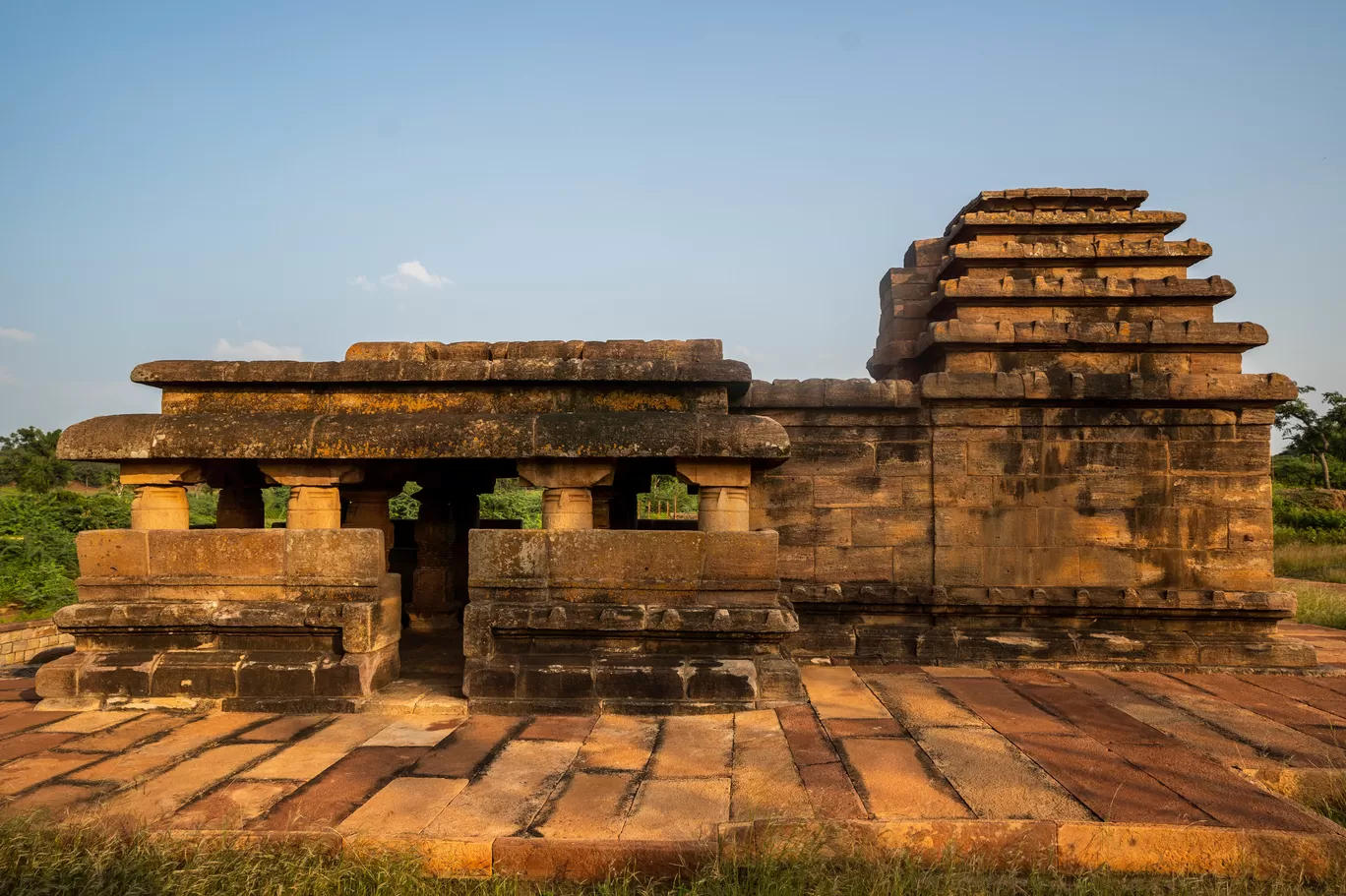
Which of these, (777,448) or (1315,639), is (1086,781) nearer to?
(777,448)

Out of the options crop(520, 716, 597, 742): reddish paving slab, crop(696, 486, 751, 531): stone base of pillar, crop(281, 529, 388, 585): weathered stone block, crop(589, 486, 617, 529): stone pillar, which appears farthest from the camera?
crop(589, 486, 617, 529): stone pillar

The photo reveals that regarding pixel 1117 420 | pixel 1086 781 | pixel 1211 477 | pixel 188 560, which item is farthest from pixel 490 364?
pixel 1211 477

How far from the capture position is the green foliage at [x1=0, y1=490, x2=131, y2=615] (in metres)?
11.4

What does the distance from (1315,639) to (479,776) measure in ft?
27.6

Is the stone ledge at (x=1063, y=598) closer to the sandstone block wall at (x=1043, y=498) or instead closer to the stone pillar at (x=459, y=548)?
the sandstone block wall at (x=1043, y=498)

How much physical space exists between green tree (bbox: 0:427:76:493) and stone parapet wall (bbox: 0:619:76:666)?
16.3 m

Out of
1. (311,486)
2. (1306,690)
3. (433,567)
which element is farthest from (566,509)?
(1306,690)

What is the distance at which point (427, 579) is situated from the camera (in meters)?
8.03

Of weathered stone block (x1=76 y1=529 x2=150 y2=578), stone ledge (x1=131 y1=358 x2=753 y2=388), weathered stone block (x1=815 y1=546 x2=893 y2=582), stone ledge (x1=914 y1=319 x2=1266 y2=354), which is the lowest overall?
weathered stone block (x1=815 y1=546 x2=893 y2=582)

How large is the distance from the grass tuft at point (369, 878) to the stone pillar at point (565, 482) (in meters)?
2.45

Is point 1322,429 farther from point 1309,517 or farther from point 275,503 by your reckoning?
point 275,503

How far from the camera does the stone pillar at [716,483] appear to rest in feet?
16.8

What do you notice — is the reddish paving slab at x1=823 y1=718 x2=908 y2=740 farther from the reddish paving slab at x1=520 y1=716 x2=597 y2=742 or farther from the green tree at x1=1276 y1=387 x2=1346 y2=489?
the green tree at x1=1276 y1=387 x2=1346 y2=489

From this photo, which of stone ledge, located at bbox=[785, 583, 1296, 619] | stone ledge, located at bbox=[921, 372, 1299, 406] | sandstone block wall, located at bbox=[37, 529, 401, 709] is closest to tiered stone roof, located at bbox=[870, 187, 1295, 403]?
stone ledge, located at bbox=[921, 372, 1299, 406]
